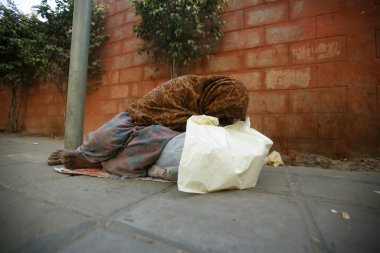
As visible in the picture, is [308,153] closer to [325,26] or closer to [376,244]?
[325,26]

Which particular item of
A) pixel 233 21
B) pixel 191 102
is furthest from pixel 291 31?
pixel 191 102

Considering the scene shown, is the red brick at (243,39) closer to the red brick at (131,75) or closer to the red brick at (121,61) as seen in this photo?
the red brick at (131,75)

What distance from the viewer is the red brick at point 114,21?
4.30m

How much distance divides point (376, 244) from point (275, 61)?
2570mm

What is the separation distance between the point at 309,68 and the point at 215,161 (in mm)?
2261

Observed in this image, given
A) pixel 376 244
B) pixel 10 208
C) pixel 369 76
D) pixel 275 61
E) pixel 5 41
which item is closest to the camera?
pixel 376 244

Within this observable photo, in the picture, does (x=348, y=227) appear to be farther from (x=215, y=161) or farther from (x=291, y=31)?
(x=291, y=31)

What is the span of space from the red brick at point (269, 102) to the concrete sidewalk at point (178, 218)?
164 cm

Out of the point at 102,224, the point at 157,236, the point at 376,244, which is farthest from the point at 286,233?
the point at 102,224

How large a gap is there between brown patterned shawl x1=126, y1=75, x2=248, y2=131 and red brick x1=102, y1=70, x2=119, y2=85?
293 centimetres

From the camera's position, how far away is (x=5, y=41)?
5352mm

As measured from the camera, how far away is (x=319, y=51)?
262 cm

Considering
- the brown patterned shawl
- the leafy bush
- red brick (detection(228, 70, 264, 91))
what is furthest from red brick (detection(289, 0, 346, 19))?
the leafy bush

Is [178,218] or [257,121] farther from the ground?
[257,121]
